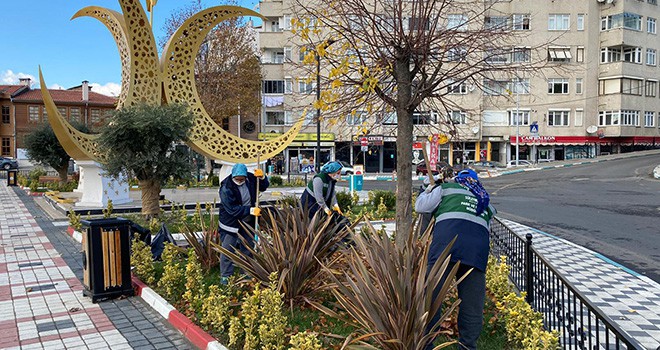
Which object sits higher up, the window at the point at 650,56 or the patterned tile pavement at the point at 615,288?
the window at the point at 650,56

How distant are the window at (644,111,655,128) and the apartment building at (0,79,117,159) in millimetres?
51863

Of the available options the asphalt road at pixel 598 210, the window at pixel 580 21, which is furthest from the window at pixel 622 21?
the asphalt road at pixel 598 210

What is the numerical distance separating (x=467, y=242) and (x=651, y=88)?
52310 millimetres

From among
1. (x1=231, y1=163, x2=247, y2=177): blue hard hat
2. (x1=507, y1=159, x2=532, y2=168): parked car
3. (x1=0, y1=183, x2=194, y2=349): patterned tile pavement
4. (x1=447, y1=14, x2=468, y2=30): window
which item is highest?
(x1=447, y1=14, x2=468, y2=30): window

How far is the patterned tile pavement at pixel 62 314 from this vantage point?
17.1 ft

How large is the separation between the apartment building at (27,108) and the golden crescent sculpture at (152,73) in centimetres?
3861

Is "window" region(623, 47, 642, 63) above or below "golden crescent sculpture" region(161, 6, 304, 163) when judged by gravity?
above

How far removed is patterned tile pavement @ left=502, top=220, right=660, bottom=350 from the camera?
19.3 ft

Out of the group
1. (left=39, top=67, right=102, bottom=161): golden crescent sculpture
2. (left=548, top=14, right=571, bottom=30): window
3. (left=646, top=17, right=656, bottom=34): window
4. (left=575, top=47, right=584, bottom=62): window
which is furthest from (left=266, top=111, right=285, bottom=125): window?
(left=646, top=17, right=656, bottom=34): window

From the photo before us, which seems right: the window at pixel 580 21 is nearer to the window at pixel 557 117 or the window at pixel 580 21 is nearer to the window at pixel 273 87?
the window at pixel 557 117

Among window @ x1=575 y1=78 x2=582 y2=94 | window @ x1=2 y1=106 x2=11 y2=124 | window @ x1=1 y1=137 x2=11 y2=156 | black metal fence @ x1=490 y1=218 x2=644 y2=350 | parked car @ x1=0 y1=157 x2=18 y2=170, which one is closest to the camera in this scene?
black metal fence @ x1=490 y1=218 x2=644 y2=350

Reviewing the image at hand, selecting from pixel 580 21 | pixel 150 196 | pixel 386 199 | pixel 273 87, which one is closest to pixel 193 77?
pixel 150 196

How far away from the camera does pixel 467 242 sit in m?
4.23

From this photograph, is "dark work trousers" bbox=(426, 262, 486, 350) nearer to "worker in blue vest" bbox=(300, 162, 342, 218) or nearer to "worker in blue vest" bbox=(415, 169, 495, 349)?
"worker in blue vest" bbox=(415, 169, 495, 349)
